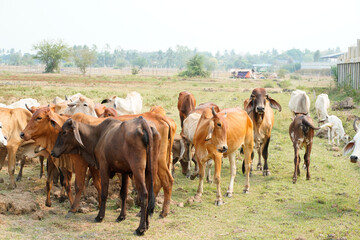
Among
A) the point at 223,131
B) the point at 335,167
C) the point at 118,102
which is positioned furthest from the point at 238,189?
the point at 118,102

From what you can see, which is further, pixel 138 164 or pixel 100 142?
pixel 100 142

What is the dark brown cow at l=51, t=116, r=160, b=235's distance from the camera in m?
6.39

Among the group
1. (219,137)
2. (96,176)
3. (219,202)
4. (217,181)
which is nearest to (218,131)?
(219,137)

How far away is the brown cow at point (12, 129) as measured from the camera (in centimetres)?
876

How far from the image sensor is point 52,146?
7.79 metres

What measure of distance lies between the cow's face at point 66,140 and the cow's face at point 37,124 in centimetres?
53

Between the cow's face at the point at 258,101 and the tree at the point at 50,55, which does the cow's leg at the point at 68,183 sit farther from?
the tree at the point at 50,55

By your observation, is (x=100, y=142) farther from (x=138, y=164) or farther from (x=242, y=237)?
(x=242, y=237)

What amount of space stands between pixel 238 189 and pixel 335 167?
11.0 feet

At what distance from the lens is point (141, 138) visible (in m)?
6.40

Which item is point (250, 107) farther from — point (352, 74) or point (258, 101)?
point (352, 74)

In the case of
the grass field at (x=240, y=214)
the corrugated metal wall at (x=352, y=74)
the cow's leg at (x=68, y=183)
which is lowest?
the grass field at (x=240, y=214)

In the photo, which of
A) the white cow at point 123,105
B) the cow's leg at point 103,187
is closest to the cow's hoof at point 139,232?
the cow's leg at point 103,187

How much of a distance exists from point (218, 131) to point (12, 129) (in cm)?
431
